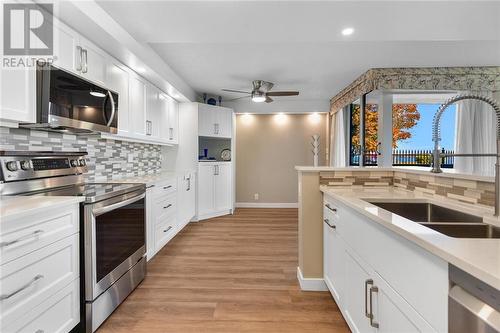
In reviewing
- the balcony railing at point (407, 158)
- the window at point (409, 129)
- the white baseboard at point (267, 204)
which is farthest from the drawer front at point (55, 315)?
the white baseboard at point (267, 204)

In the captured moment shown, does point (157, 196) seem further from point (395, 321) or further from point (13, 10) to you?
point (395, 321)

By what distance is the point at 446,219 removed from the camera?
1557mm

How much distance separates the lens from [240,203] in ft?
20.3

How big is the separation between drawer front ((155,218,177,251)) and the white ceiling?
6.79ft

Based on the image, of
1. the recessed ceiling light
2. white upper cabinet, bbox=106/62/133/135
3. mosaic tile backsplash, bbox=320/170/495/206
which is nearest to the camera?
mosaic tile backsplash, bbox=320/170/495/206

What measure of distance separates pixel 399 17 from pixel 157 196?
2.92 m

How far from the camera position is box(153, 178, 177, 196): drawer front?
10.1 ft

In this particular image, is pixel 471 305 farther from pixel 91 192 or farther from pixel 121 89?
pixel 121 89

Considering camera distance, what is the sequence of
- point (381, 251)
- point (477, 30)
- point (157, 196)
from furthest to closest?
point (157, 196), point (477, 30), point (381, 251)

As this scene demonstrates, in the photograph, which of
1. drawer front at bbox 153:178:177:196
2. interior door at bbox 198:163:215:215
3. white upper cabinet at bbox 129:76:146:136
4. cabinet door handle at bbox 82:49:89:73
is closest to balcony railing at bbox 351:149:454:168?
interior door at bbox 198:163:215:215

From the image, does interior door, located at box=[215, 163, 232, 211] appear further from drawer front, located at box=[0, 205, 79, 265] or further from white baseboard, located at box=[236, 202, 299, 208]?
drawer front, located at box=[0, 205, 79, 265]

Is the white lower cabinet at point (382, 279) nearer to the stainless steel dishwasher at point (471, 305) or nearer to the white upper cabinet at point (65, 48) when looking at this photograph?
the stainless steel dishwasher at point (471, 305)

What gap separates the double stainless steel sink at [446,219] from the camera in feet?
3.99

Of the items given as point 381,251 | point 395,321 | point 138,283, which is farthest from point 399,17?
point 138,283
